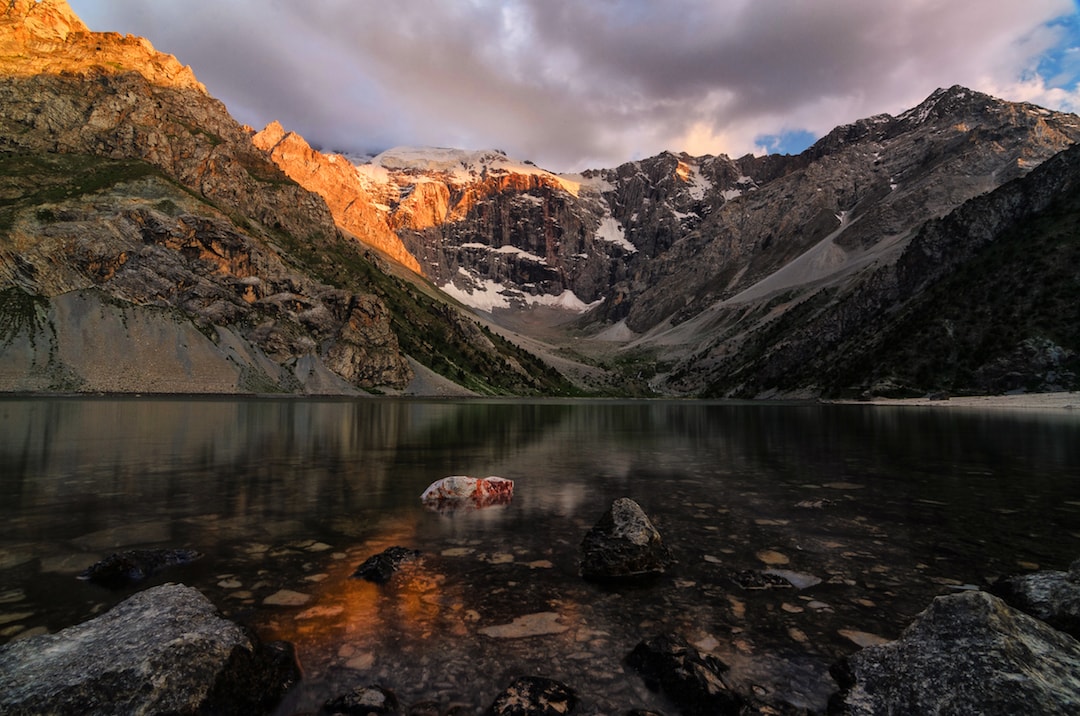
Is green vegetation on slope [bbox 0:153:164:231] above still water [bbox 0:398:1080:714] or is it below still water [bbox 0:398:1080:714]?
above

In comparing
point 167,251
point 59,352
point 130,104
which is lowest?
point 59,352

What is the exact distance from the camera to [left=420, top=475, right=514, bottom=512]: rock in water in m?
17.0

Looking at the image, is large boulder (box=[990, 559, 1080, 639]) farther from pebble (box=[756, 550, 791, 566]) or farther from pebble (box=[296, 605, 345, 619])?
pebble (box=[296, 605, 345, 619])

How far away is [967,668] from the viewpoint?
5.54m

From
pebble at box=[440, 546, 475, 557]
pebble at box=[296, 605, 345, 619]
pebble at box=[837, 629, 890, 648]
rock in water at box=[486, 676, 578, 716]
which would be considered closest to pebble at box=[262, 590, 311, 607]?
pebble at box=[296, 605, 345, 619]

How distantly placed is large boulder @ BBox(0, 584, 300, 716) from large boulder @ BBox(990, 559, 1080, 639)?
10604 millimetres

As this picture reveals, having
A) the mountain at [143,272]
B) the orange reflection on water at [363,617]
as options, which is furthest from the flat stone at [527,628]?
the mountain at [143,272]

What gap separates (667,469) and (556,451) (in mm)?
9803

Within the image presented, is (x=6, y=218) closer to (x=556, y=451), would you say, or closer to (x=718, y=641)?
(x=556, y=451)

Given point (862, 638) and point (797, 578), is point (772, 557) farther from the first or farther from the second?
point (862, 638)

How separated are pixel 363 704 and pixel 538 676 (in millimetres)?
2179

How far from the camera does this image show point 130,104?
186125mm

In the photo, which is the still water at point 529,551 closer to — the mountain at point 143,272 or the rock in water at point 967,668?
the rock in water at point 967,668

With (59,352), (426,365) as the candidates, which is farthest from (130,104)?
(426,365)
